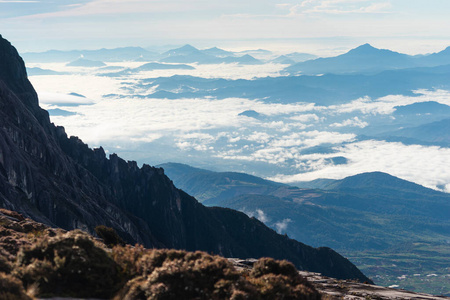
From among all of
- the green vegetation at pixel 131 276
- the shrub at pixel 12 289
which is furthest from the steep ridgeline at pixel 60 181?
the shrub at pixel 12 289

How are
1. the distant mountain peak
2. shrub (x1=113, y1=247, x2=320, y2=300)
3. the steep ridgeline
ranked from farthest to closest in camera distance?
the distant mountain peak, the steep ridgeline, shrub (x1=113, y1=247, x2=320, y2=300)

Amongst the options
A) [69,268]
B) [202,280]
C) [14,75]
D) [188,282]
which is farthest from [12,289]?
[14,75]

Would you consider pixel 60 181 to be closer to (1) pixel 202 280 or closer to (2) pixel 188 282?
(1) pixel 202 280

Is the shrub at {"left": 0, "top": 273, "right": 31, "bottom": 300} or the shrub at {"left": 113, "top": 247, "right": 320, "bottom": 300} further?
the shrub at {"left": 113, "top": 247, "right": 320, "bottom": 300}

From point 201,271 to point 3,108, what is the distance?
389ft

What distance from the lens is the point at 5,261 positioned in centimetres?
2588

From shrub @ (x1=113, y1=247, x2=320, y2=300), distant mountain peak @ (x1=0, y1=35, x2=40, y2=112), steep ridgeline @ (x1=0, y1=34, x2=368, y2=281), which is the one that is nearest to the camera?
shrub @ (x1=113, y1=247, x2=320, y2=300)

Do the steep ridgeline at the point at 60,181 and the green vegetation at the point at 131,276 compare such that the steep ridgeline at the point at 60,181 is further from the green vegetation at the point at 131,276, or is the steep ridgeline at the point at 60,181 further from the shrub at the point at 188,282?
the shrub at the point at 188,282

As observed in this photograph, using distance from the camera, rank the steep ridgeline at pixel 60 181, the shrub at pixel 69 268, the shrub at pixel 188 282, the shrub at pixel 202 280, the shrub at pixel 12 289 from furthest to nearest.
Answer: the steep ridgeline at pixel 60 181 → the shrub at pixel 69 268 → the shrub at pixel 202 280 → the shrub at pixel 188 282 → the shrub at pixel 12 289

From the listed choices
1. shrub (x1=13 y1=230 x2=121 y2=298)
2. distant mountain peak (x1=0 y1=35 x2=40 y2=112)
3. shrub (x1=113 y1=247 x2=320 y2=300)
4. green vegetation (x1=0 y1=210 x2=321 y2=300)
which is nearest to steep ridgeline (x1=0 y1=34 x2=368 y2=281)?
distant mountain peak (x1=0 y1=35 x2=40 y2=112)

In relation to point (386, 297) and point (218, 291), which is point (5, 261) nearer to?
point (218, 291)

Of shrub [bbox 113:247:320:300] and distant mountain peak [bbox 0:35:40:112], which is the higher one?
distant mountain peak [bbox 0:35:40:112]

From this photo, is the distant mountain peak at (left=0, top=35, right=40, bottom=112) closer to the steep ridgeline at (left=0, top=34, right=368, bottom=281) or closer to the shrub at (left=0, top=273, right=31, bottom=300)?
the steep ridgeline at (left=0, top=34, right=368, bottom=281)

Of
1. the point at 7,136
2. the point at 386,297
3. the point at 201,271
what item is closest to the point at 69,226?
the point at 7,136
